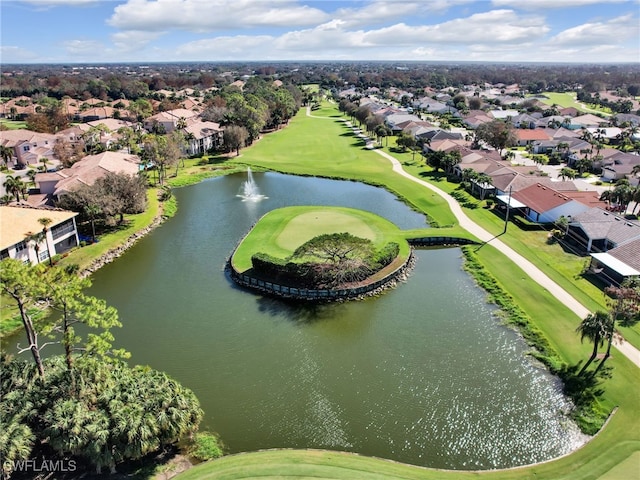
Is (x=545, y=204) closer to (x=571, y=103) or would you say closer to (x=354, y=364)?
(x=354, y=364)

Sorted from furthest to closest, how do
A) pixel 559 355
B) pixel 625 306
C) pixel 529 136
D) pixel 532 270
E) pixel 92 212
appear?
pixel 529 136 → pixel 92 212 → pixel 532 270 → pixel 625 306 → pixel 559 355

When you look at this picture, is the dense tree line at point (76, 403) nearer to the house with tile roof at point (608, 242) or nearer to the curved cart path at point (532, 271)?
the curved cart path at point (532, 271)

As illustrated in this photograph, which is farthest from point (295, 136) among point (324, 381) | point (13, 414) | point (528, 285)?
point (13, 414)

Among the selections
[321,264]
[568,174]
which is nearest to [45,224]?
[321,264]

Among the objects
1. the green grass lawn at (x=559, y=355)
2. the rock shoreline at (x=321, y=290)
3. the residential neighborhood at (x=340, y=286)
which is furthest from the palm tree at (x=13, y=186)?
the green grass lawn at (x=559, y=355)

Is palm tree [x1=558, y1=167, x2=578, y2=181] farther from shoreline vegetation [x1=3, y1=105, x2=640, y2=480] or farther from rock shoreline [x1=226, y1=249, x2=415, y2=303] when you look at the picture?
rock shoreline [x1=226, y1=249, x2=415, y2=303]

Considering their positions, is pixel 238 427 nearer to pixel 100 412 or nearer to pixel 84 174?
pixel 100 412
